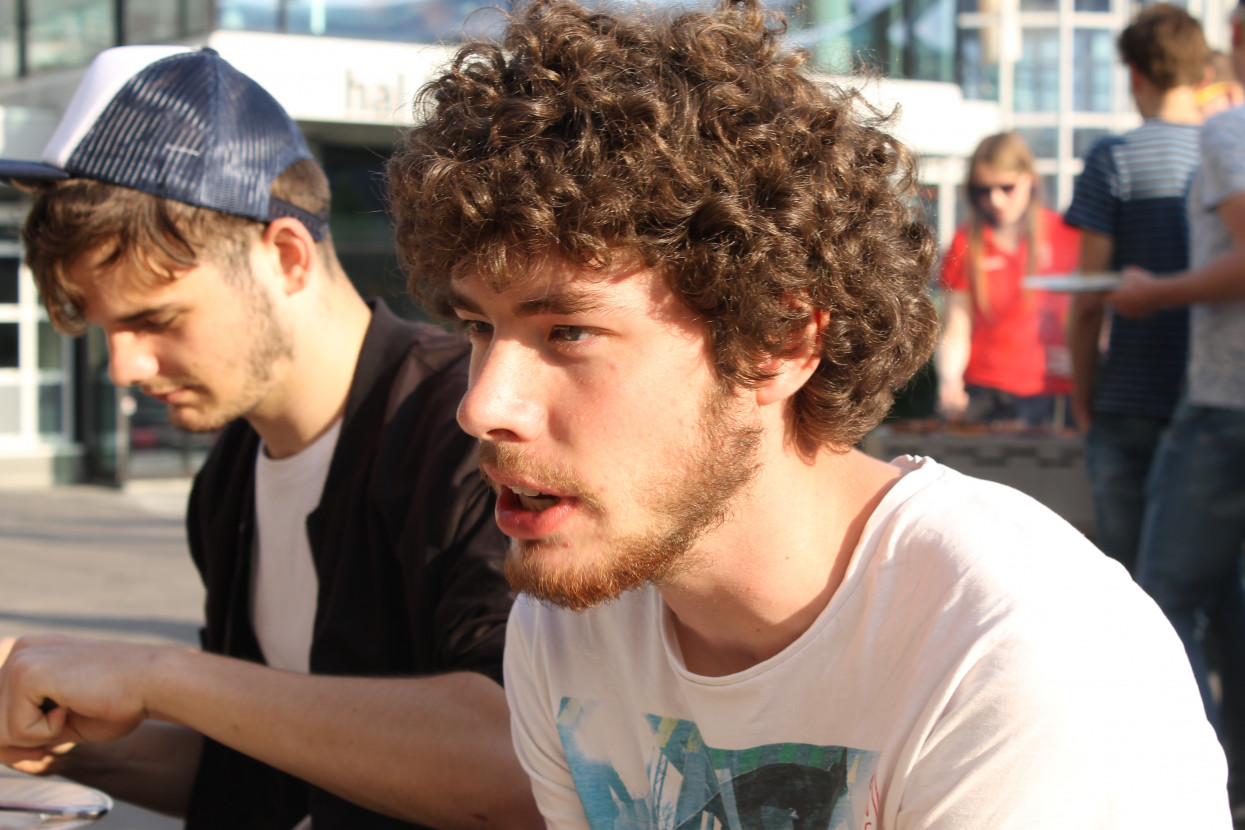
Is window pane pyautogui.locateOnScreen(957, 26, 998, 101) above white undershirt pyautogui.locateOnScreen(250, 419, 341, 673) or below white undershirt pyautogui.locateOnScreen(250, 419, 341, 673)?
above

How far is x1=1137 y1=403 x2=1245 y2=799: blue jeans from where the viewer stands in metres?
2.96

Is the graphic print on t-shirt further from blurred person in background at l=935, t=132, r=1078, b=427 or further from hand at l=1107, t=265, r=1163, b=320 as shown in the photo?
blurred person in background at l=935, t=132, r=1078, b=427

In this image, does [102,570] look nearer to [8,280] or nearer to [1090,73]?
[8,280]

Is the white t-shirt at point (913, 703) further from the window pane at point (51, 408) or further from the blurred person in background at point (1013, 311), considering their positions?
the window pane at point (51, 408)

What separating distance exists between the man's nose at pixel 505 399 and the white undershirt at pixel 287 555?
804 mm

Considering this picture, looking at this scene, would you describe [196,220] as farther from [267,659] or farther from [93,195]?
[267,659]

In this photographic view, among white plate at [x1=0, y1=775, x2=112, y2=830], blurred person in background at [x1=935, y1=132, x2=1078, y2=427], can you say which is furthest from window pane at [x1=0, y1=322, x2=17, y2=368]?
white plate at [x1=0, y1=775, x2=112, y2=830]

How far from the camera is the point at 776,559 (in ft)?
4.49

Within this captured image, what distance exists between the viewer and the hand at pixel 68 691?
1598 millimetres

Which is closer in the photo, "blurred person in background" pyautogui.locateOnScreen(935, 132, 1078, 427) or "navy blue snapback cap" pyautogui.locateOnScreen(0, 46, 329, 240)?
"navy blue snapback cap" pyautogui.locateOnScreen(0, 46, 329, 240)

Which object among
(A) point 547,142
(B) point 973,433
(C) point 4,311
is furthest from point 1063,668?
(C) point 4,311

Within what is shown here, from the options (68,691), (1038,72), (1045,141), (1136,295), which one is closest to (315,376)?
(68,691)

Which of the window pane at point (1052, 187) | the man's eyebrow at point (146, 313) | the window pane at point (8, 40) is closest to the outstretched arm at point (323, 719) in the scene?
the man's eyebrow at point (146, 313)

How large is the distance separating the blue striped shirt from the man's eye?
8.37ft
